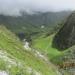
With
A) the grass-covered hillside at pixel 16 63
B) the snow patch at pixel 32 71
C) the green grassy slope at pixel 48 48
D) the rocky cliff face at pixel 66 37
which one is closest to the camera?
the grass-covered hillside at pixel 16 63

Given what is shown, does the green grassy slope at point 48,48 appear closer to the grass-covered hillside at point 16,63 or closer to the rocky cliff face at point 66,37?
the rocky cliff face at point 66,37

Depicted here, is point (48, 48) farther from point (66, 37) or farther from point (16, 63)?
point (16, 63)

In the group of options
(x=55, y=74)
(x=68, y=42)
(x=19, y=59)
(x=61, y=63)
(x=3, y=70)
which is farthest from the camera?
(x=68, y=42)

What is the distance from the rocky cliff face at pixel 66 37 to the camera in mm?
113025

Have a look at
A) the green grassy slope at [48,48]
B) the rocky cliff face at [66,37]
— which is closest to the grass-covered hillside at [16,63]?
the green grassy slope at [48,48]

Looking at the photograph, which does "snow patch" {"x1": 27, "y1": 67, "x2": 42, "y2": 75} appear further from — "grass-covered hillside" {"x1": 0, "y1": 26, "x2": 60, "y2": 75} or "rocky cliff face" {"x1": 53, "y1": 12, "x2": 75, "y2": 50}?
"rocky cliff face" {"x1": 53, "y1": 12, "x2": 75, "y2": 50}

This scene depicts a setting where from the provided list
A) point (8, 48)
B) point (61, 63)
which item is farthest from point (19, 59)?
point (61, 63)

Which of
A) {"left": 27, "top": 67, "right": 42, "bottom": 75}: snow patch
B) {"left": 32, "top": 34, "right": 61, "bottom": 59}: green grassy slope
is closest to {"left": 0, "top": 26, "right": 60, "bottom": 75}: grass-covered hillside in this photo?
{"left": 27, "top": 67, "right": 42, "bottom": 75}: snow patch

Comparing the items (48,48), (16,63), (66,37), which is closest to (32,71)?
(16,63)

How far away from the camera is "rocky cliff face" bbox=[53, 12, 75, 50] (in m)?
113

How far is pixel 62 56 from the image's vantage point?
89375 millimetres

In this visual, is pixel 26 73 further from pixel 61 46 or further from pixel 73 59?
pixel 61 46

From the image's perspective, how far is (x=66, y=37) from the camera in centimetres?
11638

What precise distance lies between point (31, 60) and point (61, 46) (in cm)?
8556
